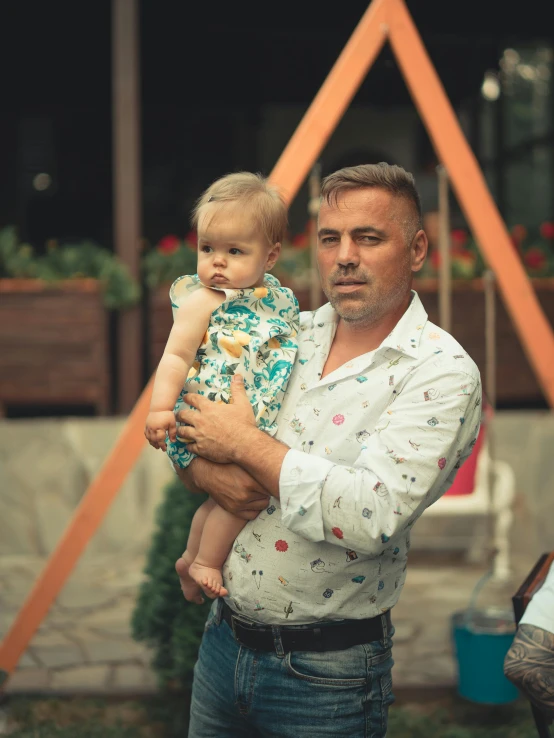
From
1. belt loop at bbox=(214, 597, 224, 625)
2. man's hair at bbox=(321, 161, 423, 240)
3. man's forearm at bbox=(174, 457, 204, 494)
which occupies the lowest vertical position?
belt loop at bbox=(214, 597, 224, 625)

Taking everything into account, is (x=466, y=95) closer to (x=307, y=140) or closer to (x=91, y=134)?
(x=91, y=134)

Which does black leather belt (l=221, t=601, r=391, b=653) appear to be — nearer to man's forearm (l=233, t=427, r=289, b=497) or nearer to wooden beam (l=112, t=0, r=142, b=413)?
man's forearm (l=233, t=427, r=289, b=497)

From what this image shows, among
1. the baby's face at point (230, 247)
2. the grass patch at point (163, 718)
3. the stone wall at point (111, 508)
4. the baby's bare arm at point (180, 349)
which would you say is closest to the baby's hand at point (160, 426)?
the baby's bare arm at point (180, 349)

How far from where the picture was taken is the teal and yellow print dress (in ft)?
6.66

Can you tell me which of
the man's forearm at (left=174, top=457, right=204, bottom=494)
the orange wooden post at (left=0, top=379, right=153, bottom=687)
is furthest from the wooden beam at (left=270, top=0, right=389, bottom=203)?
the man's forearm at (left=174, top=457, right=204, bottom=494)

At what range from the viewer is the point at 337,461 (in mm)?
1899

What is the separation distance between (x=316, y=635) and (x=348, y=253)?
2.64ft

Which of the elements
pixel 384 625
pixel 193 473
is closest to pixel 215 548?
pixel 193 473

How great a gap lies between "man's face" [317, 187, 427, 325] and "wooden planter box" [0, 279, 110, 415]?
14.7 feet

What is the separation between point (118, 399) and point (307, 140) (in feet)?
12.3

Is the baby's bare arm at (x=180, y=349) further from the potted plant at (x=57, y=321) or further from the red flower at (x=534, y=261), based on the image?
the red flower at (x=534, y=261)

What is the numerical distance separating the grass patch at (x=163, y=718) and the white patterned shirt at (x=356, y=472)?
1662mm

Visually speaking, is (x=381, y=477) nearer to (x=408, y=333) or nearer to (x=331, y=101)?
(x=408, y=333)

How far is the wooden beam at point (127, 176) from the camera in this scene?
6383 mm
